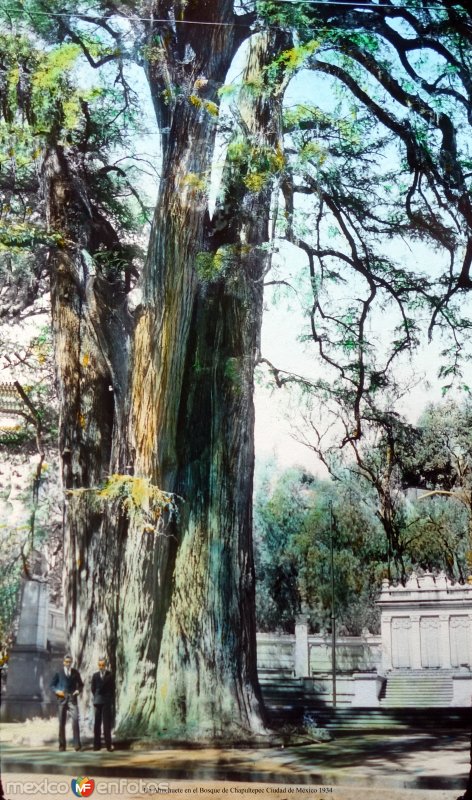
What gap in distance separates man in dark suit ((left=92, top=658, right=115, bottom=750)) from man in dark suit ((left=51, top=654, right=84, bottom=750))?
59 mm

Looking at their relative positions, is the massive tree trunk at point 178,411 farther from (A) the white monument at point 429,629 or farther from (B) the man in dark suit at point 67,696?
(A) the white monument at point 429,629

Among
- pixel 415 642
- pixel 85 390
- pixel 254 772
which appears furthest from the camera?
pixel 85 390

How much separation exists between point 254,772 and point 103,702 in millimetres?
569

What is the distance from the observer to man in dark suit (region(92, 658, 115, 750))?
115 inches

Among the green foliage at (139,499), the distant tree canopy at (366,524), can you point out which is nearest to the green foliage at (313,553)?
the distant tree canopy at (366,524)

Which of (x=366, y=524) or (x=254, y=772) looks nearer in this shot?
(x=254, y=772)

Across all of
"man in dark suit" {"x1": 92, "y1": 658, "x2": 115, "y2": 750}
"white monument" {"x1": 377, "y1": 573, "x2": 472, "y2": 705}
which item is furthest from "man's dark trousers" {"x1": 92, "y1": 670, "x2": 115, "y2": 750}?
"white monument" {"x1": 377, "y1": 573, "x2": 472, "y2": 705}

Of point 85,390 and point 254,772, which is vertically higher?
point 85,390

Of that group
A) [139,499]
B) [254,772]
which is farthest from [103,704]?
[139,499]

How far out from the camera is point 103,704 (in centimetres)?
295

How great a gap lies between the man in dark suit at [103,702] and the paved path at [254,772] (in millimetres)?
52

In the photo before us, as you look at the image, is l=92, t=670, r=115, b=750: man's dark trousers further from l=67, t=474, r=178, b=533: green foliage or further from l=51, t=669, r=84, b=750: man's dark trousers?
l=67, t=474, r=178, b=533: green foliage

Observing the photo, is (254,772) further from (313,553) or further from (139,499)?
(139,499)

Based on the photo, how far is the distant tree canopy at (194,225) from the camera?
3166 mm
